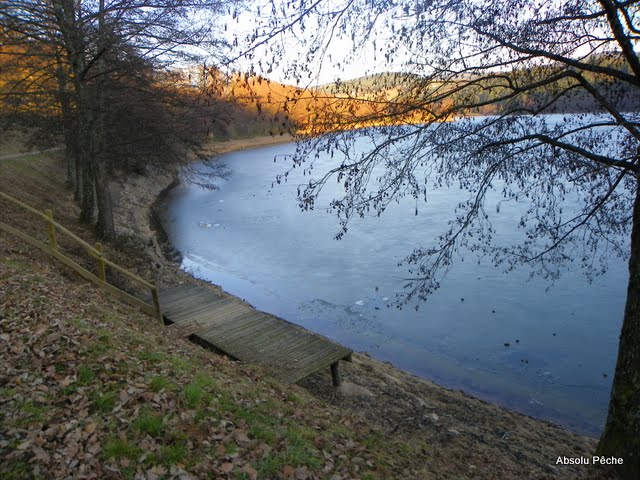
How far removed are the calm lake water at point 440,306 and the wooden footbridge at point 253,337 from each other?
10.5ft

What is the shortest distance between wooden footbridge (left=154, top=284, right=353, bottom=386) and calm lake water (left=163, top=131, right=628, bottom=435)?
126 inches

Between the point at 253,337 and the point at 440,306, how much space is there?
774 centimetres

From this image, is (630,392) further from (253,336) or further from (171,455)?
(253,336)

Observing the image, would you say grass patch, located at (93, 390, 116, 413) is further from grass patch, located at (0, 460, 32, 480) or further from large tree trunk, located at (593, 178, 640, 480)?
large tree trunk, located at (593, 178, 640, 480)

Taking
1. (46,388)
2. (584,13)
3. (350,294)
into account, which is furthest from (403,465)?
(350,294)

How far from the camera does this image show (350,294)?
1656 cm

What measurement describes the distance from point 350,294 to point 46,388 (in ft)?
40.1

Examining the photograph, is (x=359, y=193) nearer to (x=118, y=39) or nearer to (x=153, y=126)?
(x=118, y=39)

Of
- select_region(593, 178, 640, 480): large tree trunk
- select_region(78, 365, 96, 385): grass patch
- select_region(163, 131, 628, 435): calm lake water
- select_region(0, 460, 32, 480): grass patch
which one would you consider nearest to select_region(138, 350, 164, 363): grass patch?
select_region(78, 365, 96, 385): grass patch

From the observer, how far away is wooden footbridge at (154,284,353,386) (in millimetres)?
8758

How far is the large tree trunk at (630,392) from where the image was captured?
5.51 m

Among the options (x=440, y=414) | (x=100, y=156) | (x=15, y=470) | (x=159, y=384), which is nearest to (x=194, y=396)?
(x=159, y=384)

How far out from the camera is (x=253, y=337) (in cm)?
A: 966

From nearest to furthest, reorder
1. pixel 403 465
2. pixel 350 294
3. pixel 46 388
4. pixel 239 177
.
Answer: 1. pixel 46 388
2. pixel 403 465
3. pixel 350 294
4. pixel 239 177
